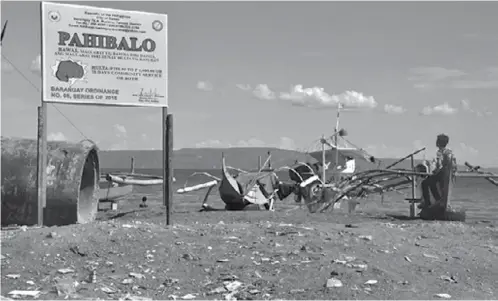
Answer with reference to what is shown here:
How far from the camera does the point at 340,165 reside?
4344 centimetres


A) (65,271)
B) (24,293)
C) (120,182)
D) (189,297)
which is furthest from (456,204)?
(24,293)

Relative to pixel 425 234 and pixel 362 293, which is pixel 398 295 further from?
pixel 425 234

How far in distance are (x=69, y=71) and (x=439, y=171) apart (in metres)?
8.45

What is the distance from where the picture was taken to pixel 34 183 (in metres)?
12.9

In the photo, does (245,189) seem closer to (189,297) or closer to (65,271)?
(65,271)

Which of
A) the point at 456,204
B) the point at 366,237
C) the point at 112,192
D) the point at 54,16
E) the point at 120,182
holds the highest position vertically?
the point at 54,16

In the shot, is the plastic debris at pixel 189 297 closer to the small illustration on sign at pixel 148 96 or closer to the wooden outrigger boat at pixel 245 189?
the small illustration on sign at pixel 148 96

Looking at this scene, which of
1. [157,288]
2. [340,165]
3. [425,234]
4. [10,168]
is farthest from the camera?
[340,165]

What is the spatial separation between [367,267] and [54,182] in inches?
265

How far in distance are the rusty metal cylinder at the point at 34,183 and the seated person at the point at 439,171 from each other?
25.6 feet

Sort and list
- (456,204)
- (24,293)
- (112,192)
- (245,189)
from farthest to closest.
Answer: (456,204)
(112,192)
(245,189)
(24,293)

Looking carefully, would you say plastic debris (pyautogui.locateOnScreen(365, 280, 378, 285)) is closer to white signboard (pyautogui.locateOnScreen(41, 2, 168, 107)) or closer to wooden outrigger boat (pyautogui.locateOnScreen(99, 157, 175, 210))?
white signboard (pyautogui.locateOnScreen(41, 2, 168, 107))

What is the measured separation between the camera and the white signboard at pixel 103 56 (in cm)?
1290

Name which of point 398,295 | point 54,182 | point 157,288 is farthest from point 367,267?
point 54,182
